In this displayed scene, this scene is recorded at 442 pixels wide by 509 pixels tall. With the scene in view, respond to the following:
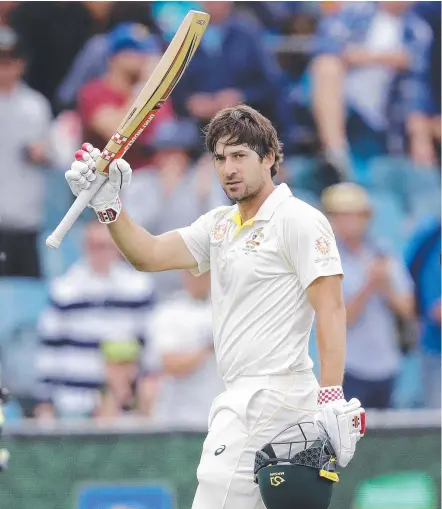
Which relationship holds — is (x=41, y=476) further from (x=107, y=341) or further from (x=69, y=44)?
(x=69, y=44)

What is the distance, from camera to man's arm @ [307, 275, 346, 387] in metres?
4.23

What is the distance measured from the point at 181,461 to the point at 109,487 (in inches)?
17.5

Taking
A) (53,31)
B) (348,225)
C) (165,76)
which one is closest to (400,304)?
(348,225)

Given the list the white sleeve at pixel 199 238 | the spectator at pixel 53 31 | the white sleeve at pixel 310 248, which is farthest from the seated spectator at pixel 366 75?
the white sleeve at pixel 310 248

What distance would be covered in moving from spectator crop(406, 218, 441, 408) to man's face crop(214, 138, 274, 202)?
4261 millimetres

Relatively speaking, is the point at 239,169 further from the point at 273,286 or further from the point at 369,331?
the point at 369,331

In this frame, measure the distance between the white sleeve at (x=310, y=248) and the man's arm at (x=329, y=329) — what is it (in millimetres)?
38

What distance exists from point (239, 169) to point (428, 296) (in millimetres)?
4412

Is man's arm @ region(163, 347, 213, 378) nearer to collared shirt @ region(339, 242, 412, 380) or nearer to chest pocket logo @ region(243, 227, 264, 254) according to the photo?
collared shirt @ region(339, 242, 412, 380)

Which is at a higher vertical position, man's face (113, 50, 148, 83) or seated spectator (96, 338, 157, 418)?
man's face (113, 50, 148, 83)

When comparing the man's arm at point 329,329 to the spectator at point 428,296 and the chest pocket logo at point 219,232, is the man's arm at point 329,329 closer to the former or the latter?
the chest pocket logo at point 219,232

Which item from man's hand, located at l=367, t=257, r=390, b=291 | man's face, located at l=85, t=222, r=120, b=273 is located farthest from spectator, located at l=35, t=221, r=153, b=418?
man's hand, located at l=367, t=257, r=390, b=291

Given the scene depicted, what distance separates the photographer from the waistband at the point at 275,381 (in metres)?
4.33

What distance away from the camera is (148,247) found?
4734 mm
